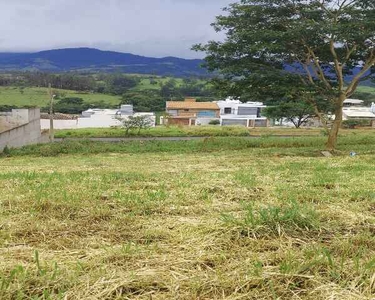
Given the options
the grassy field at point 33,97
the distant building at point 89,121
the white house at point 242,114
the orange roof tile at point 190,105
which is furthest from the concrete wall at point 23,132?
Result: the grassy field at point 33,97

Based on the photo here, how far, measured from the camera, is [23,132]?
88.9 ft

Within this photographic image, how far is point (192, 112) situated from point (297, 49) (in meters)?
51.1

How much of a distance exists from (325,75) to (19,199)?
13.9m

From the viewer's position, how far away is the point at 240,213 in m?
3.16

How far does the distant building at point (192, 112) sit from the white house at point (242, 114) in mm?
1989

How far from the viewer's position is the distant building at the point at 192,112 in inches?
2344

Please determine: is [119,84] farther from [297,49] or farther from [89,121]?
[297,49]

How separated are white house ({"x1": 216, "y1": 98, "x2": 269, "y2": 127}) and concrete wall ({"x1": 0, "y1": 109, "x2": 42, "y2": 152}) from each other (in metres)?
32.5

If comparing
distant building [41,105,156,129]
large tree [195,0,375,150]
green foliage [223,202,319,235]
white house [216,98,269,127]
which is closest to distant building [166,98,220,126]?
white house [216,98,269,127]

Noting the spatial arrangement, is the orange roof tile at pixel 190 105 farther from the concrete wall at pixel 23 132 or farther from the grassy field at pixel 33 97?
the concrete wall at pixel 23 132

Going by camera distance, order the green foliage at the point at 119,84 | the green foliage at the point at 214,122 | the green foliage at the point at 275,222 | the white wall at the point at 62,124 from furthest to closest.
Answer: the green foliage at the point at 119,84, the green foliage at the point at 214,122, the white wall at the point at 62,124, the green foliage at the point at 275,222

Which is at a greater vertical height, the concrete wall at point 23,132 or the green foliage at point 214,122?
the concrete wall at point 23,132

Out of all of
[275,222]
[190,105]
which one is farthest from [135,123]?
[275,222]

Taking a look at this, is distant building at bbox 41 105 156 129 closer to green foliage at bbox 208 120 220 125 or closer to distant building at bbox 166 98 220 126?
distant building at bbox 166 98 220 126
